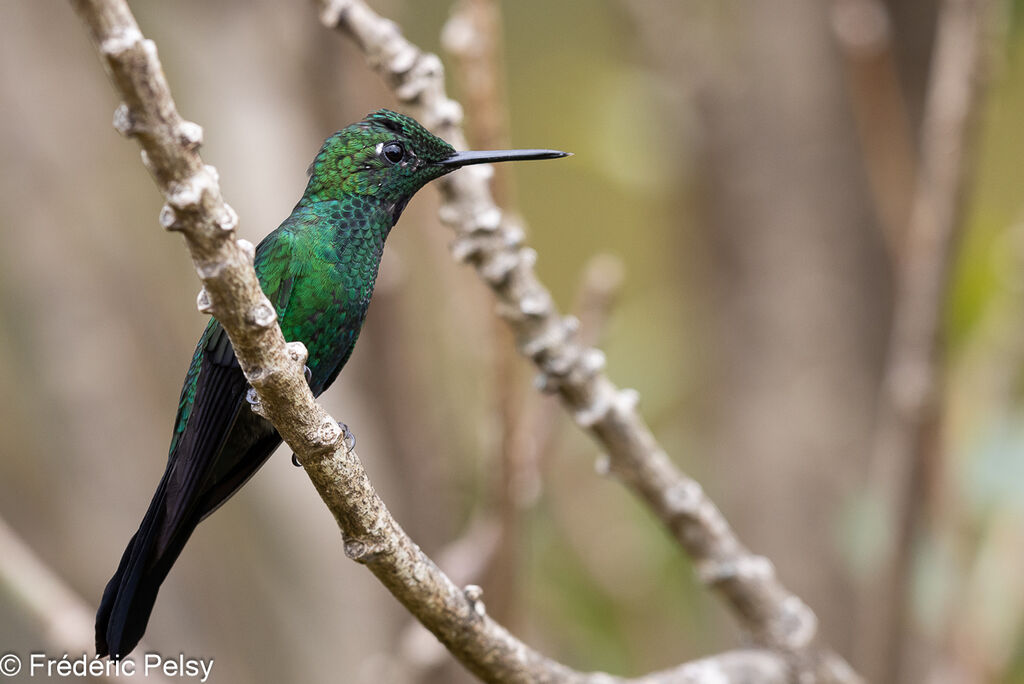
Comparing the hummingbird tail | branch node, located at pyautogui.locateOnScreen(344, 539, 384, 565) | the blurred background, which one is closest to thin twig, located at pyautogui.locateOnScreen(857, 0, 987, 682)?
the blurred background

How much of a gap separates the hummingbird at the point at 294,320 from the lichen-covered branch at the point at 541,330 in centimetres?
17

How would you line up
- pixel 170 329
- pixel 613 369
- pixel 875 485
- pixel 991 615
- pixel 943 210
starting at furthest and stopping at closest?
Answer: 1. pixel 613 369
2. pixel 170 329
3. pixel 875 485
4. pixel 991 615
5. pixel 943 210

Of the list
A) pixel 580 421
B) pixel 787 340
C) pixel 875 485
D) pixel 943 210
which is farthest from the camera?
pixel 787 340

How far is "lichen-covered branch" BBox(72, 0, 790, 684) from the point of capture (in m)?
0.73

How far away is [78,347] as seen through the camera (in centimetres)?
278

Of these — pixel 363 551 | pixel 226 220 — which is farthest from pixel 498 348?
pixel 226 220

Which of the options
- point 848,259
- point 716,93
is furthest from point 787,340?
point 716,93

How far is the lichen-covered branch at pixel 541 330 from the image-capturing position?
1.50m

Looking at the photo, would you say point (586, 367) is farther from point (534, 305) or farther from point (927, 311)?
point (927, 311)

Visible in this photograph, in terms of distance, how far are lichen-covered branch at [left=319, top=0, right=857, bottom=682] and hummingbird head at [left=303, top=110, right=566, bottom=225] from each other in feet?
0.54

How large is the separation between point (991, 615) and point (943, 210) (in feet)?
3.82

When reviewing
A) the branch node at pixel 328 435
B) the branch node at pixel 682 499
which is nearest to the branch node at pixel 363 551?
the branch node at pixel 328 435

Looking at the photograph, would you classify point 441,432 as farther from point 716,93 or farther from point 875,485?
point 716,93

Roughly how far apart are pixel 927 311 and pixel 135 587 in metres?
1.53
